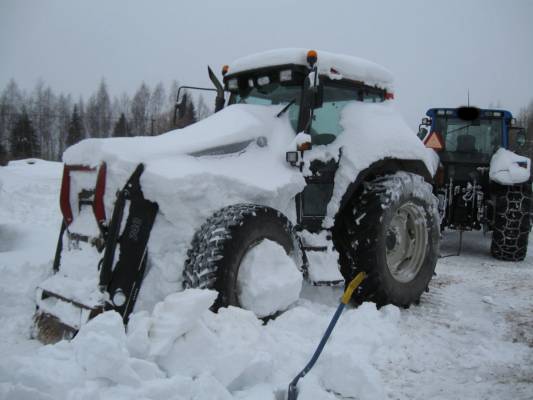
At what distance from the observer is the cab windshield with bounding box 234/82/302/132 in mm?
3988

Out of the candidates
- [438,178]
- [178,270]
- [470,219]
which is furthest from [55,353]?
[470,219]

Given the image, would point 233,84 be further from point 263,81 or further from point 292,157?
point 292,157

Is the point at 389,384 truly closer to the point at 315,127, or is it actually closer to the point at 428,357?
the point at 428,357

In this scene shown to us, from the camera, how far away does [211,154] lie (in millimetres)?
3297

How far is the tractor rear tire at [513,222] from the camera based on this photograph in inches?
262

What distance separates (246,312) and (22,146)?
125 feet

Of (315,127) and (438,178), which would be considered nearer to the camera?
(315,127)

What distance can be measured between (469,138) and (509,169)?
4.22 feet

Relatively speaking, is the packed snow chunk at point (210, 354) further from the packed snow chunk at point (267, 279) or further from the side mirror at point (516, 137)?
the side mirror at point (516, 137)

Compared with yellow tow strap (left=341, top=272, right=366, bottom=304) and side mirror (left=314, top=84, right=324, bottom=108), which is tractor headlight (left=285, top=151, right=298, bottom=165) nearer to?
side mirror (left=314, top=84, right=324, bottom=108)

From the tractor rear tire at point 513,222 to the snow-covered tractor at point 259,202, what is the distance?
280 centimetres

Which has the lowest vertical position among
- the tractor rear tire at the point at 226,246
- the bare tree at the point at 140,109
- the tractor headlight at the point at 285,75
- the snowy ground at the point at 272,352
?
the snowy ground at the point at 272,352

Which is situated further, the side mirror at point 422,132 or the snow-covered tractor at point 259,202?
the side mirror at point 422,132

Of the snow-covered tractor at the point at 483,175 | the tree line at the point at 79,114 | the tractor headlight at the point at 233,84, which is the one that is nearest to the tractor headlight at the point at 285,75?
the tractor headlight at the point at 233,84
